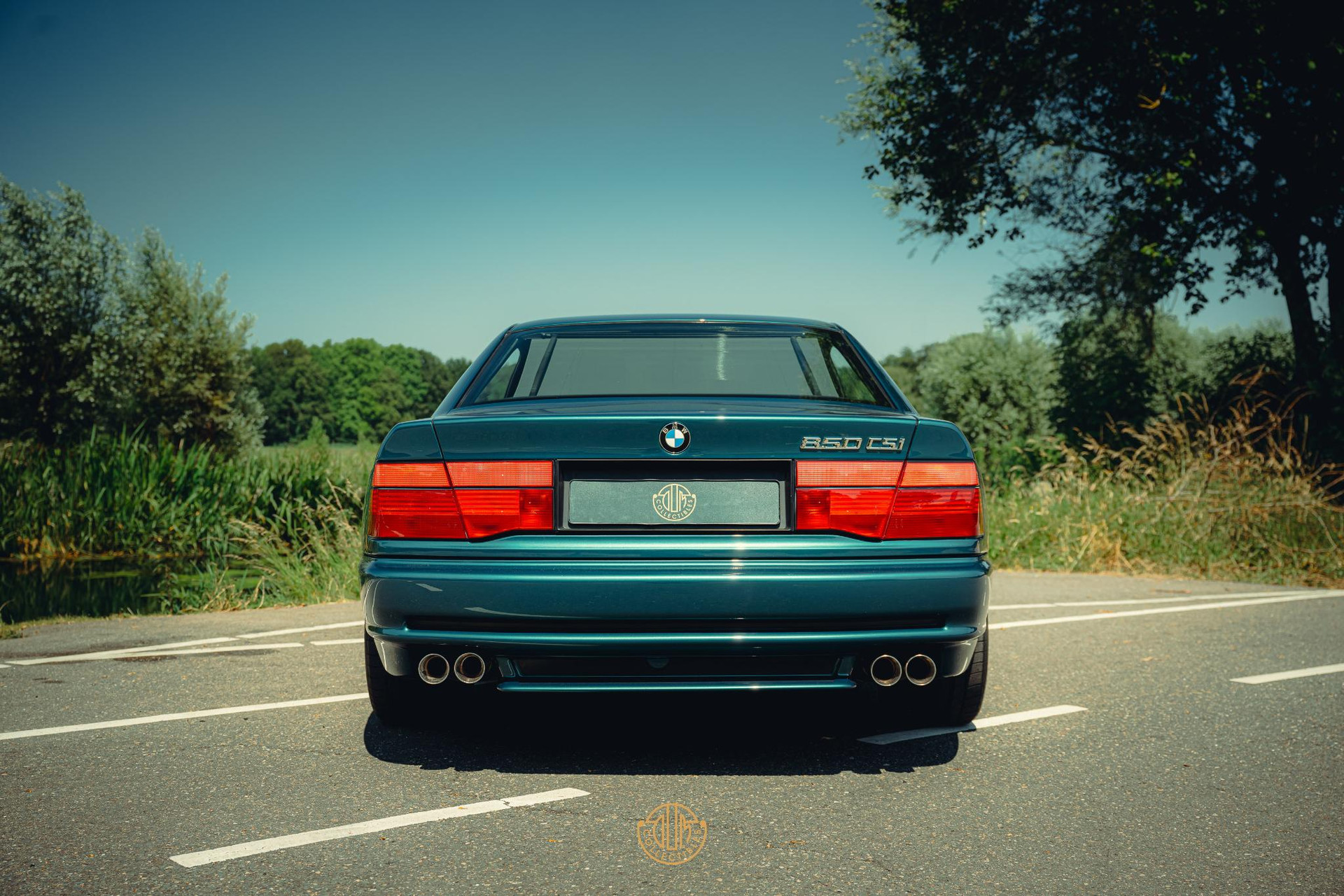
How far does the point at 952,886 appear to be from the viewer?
263 cm

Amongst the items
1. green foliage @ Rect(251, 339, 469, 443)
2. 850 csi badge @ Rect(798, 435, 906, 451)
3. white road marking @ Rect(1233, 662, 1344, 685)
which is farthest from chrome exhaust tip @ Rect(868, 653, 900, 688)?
green foliage @ Rect(251, 339, 469, 443)

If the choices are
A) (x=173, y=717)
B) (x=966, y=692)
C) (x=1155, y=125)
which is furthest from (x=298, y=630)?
(x=1155, y=125)

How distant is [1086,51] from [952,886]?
1618 centimetres

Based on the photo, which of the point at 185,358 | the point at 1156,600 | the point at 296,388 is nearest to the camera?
the point at 1156,600

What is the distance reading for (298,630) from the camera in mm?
6945

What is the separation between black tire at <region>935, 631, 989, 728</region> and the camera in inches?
153

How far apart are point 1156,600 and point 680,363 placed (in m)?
5.43

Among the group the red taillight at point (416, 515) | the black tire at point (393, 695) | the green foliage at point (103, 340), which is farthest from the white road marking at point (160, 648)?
the green foliage at point (103, 340)

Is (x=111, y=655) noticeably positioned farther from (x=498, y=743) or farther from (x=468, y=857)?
(x=468, y=857)

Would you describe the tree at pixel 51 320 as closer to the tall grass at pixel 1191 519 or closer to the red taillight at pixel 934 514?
the tall grass at pixel 1191 519

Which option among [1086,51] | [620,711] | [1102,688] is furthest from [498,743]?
[1086,51]

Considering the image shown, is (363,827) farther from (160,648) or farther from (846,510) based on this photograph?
(160,648)

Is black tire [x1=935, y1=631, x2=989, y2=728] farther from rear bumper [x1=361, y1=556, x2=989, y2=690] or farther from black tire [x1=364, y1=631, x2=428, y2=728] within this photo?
black tire [x1=364, y1=631, x2=428, y2=728]

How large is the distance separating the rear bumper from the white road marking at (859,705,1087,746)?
2.65ft
